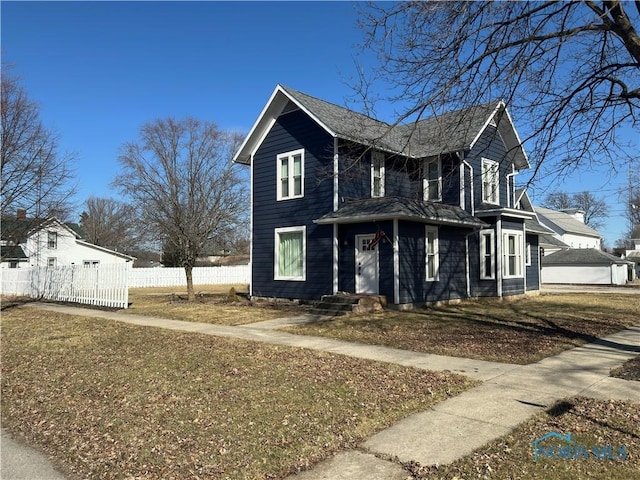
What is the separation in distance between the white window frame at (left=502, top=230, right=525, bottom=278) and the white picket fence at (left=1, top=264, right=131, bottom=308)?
49.8 ft

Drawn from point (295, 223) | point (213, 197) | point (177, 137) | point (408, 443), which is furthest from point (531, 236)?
point (408, 443)

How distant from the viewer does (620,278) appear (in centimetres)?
4119

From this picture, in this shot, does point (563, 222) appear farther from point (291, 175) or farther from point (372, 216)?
point (372, 216)

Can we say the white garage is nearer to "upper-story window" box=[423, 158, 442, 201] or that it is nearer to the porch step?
"upper-story window" box=[423, 158, 442, 201]

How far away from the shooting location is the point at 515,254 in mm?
20781

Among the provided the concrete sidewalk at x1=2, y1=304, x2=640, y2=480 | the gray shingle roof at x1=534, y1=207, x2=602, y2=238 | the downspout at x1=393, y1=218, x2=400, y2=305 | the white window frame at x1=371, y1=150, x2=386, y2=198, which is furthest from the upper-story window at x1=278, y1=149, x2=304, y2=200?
the gray shingle roof at x1=534, y1=207, x2=602, y2=238

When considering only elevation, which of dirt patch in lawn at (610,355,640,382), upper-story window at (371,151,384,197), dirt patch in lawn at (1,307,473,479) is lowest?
dirt patch in lawn at (1,307,473,479)

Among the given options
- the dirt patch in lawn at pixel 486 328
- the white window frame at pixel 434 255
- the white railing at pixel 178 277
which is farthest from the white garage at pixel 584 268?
the white window frame at pixel 434 255

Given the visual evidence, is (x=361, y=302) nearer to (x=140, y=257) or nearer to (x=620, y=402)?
(x=620, y=402)

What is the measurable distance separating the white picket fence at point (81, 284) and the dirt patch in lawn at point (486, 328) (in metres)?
8.71

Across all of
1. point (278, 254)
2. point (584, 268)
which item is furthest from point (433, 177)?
point (584, 268)

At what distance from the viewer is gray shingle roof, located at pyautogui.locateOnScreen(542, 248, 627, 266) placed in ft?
132

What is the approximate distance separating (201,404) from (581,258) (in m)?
43.2

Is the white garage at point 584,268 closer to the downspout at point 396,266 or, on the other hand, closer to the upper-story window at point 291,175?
the downspout at point 396,266
